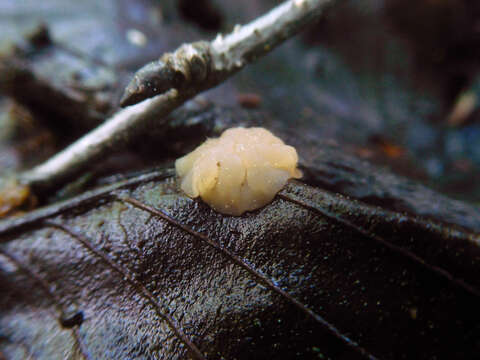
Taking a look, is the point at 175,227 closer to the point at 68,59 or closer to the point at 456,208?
the point at 456,208

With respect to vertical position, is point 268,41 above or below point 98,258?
above

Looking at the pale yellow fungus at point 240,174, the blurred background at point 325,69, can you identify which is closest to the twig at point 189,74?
the pale yellow fungus at point 240,174

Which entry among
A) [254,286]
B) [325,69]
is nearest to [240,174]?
[254,286]

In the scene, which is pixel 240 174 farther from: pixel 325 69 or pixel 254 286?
pixel 325 69

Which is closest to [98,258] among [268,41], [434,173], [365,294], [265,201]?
[265,201]

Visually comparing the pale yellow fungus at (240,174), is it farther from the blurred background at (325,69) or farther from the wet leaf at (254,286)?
the blurred background at (325,69)

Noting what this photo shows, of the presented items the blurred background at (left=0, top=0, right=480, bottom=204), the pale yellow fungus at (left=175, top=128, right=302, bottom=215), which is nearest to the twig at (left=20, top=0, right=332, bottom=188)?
the pale yellow fungus at (left=175, top=128, right=302, bottom=215)
